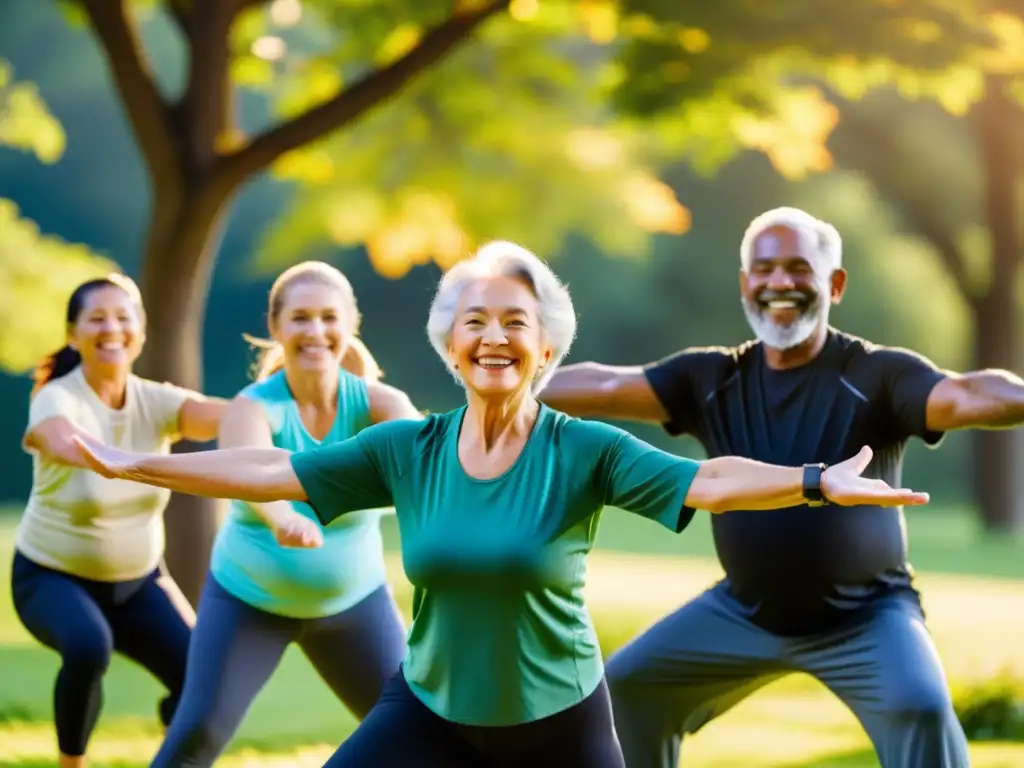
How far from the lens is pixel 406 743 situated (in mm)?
3676

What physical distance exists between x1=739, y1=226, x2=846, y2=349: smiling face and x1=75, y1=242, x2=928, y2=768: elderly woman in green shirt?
157 cm

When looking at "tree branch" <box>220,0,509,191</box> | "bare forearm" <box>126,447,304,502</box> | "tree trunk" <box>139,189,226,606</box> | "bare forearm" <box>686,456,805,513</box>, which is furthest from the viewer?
"tree trunk" <box>139,189,226,606</box>

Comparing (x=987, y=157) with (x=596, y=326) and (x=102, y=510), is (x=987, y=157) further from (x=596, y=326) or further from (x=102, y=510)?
(x=102, y=510)

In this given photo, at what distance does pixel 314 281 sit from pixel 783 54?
18.4 ft

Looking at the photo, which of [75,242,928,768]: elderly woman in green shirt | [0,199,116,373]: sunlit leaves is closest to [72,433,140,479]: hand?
[75,242,928,768]: elderly woman in green shirt

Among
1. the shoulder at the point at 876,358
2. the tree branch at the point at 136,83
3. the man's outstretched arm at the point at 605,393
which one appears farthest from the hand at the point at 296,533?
the tree branch at the point at 136,83

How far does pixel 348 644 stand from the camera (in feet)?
17.4

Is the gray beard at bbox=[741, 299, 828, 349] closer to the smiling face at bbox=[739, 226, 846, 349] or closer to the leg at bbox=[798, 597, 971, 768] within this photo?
the smiling face at bbox=[739, 226, 846, 349]

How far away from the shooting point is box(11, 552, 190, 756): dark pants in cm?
573

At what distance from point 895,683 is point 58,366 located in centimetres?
342

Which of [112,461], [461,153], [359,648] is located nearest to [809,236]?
[359,648]

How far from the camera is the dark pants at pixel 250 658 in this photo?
4879mm

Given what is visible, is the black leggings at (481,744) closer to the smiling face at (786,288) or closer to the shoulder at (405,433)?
the shoulder at (405,433)

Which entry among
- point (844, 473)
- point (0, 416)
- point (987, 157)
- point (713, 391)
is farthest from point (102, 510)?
point (0, 416)
